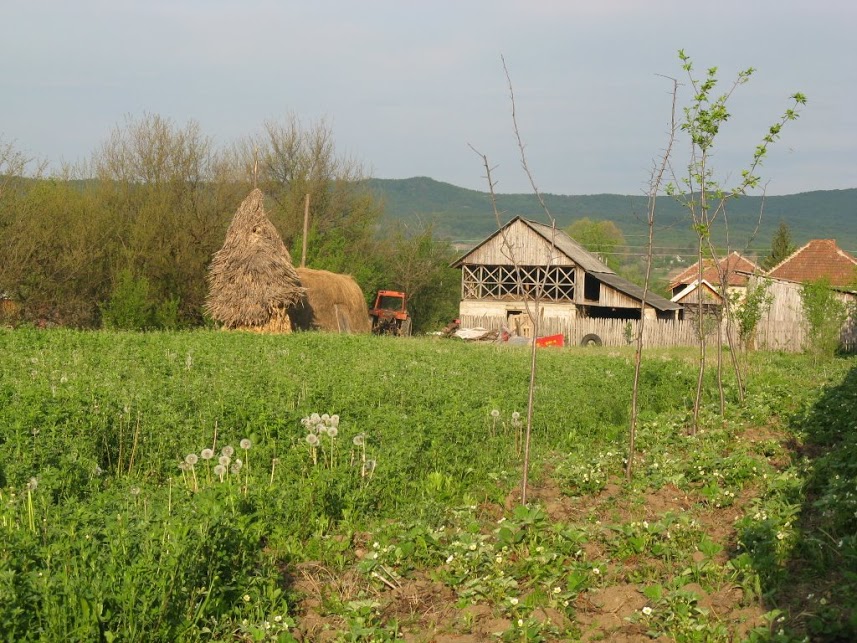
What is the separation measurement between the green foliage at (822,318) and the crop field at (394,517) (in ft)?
48.2

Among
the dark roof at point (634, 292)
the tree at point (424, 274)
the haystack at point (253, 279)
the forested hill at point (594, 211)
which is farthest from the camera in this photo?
the forested hill at point (594, 211)

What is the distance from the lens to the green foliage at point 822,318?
24797 millimetres

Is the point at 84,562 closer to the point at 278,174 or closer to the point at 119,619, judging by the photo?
the point at 119,619

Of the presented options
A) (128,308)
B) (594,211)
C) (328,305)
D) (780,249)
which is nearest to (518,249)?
(328,305)

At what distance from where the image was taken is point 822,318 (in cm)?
2494

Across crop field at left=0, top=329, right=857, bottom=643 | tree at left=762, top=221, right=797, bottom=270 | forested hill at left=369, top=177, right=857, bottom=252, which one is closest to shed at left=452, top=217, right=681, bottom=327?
tree at left=762, top=221, right=797, bottom=270

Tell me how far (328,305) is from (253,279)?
3872 mm

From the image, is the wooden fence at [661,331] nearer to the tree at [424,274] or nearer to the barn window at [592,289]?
the barn window at [592,289]

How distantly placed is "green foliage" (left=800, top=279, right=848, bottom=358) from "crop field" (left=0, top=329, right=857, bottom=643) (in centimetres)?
1470

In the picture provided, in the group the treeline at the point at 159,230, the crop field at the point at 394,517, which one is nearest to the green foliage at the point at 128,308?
the treeline at the point at 159,230

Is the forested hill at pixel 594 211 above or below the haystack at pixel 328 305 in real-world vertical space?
above

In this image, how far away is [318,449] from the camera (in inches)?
304

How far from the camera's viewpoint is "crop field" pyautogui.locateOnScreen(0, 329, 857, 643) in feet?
14.6

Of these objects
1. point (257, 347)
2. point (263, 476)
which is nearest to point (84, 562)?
point (263, 476)
